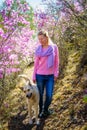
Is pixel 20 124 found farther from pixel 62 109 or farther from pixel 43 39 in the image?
pixel 43 39

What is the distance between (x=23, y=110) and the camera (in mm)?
8141

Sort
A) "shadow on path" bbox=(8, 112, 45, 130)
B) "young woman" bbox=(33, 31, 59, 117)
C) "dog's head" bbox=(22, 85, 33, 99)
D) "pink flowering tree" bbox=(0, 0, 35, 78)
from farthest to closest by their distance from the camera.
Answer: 1. "pink flowering tree" bbox=(0, 0, 35, 78)
2. "shadow on path" bbox=(8, 112, 45, 130)
3. "young woman" bbox=(33, 31, 59, 117)
4. "dog's head" bbox=(22, 85, 33, 99)

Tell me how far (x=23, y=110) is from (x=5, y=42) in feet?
4.70

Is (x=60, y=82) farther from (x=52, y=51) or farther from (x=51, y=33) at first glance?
(x=51, y=33)

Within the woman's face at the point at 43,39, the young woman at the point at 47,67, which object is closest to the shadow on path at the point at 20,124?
the young woman at the point at 47,67

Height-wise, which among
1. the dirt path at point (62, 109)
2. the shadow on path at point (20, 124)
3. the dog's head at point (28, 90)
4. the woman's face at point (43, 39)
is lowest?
the shadow on path at point (20, 124)

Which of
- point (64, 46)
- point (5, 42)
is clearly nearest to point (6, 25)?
point (5, 42)

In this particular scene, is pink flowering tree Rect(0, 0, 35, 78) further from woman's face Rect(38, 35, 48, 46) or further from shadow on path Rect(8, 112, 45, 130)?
woman's face Rect(38, 35, 48, 46)

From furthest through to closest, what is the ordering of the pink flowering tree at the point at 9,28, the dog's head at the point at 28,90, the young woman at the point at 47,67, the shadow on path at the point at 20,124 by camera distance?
1. the pink flowering tree at the point at 9,28
2. the shadow on path at the point at 20,124
3. the young woman at the point at 47,67
4. the dog's head at the point at 28,90

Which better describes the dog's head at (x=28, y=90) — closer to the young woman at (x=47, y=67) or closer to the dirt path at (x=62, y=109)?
the young woman at (x=47, y=67)

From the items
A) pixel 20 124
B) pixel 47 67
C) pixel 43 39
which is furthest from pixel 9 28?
pixel 20 124

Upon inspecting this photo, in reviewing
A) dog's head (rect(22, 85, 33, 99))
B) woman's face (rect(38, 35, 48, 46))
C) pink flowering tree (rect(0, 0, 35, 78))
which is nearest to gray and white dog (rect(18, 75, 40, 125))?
dog's head (rect(22, 85, 33, 99))

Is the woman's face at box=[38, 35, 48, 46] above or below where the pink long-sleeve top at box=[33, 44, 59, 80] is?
above

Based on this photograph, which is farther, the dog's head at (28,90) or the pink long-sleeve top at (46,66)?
the pink long-sleeve top at (46,66)
